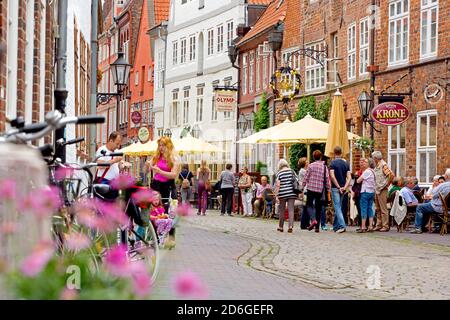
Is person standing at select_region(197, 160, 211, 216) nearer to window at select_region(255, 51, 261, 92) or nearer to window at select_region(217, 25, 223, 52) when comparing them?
window at select_region(255, 51, 261, 92)

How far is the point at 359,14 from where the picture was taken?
1423 inches

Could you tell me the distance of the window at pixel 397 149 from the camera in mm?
32344

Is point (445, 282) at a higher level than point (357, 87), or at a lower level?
lower

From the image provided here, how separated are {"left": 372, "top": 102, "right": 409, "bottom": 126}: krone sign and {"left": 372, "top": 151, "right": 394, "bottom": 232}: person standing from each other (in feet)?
11.6

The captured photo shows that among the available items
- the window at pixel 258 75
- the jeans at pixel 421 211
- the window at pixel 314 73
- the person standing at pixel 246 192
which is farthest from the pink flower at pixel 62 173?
the window at pixel 258 75

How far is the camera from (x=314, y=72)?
135 feet

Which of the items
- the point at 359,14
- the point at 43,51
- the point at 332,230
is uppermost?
the point at 359,14

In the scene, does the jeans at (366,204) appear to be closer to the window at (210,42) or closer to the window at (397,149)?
the window at (397,149)

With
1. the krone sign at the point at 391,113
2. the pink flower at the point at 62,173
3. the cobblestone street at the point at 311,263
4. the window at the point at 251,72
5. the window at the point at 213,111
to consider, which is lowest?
the cobblestone street at the point at 311,263

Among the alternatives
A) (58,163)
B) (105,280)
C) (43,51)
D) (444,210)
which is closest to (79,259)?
(105,280)

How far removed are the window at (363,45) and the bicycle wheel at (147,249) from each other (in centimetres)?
2536

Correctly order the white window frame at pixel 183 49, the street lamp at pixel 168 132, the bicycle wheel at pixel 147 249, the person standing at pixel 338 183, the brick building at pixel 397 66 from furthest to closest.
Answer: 1. the white window frame at pixel 183 49
2. the street lamp at pixel 168 132
3. the brick building at pixel 397 66
4. the person standing at pixel 338 183
5. the bicycle wheel at pixel 147 249
